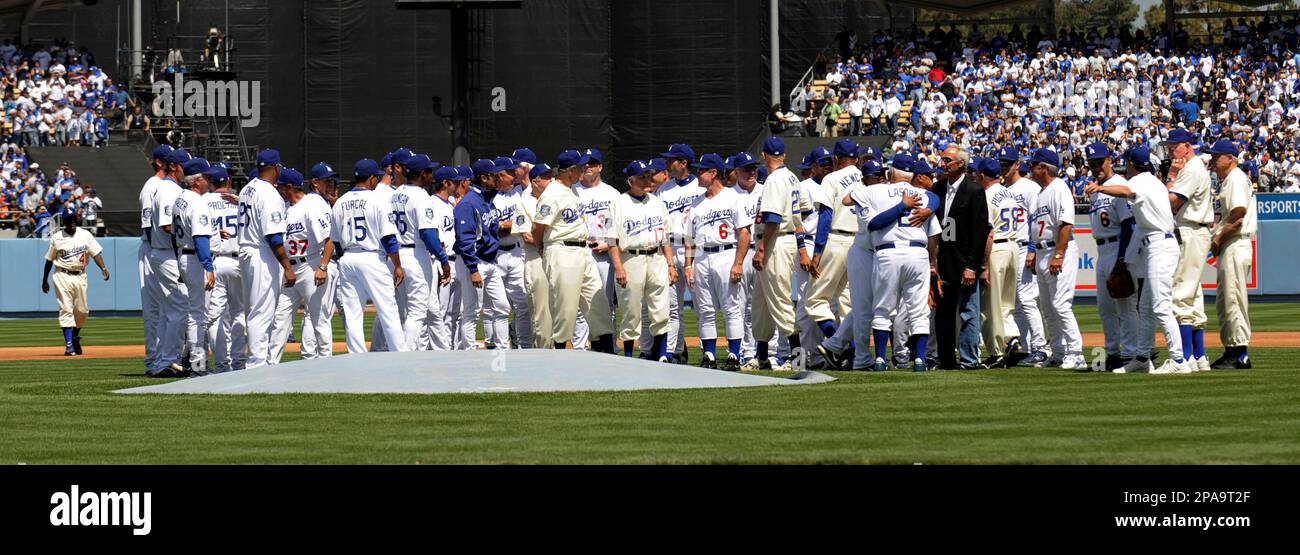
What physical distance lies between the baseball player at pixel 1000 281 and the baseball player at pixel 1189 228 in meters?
1.59

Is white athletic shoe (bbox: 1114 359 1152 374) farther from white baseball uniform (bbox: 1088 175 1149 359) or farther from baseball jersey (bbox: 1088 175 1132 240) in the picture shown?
baseball jersey (bbox: 1088 175 1132 240)

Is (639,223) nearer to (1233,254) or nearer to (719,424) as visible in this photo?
(1233,254)

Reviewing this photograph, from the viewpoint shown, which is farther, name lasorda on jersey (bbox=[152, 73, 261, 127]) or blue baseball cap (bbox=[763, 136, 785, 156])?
name lasorda on jersey (bbox=[152, 73, 261, 127])

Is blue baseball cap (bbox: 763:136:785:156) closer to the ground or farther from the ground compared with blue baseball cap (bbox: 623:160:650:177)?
farther from the ground

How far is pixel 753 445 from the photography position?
805 centimetres

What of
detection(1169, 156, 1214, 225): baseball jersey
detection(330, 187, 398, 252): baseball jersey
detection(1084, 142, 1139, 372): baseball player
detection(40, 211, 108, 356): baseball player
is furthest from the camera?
detection(40, 211, 108, 356): baseball player

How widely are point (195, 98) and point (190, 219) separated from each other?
2551 centimetres

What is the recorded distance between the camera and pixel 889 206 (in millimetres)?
→ 12672

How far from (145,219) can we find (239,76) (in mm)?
25369

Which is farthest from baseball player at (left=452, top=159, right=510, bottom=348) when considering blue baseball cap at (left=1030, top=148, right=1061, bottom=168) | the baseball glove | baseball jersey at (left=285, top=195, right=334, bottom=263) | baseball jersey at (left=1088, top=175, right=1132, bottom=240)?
the baseball glove

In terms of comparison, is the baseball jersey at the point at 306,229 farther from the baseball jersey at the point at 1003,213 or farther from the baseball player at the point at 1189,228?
the baseball player at the point at 1189,228

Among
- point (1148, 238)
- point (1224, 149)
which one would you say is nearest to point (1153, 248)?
point (1148, 238)

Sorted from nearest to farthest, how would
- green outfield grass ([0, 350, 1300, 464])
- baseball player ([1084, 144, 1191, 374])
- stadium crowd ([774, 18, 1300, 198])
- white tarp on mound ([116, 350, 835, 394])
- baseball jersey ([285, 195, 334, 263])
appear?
green outfield grass ([0, 350, 1300, 464])
white tarp on mound ([116, 350, 835, 394])
baseball player ([1084, 144, 1191, 374])
baseball jersey ([285, 195, 334, 263])
stadium crowd ([774, 18, 1300, 198])

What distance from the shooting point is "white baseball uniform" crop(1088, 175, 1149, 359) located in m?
12.2
